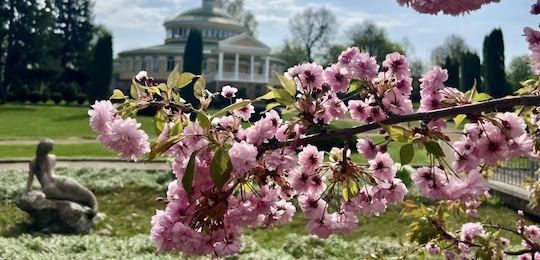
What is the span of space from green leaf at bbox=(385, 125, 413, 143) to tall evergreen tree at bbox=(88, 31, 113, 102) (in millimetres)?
42482

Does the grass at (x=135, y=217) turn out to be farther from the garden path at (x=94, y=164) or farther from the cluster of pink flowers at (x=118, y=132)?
the cluster of pink flowers at (x=118, y=132)

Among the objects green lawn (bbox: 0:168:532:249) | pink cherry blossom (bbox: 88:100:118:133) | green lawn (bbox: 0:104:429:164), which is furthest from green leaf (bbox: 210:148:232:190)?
green lawn (bbox: 0:104:429:164)

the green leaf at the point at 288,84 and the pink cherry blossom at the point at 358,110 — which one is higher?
the green leaf at the point at 288,84

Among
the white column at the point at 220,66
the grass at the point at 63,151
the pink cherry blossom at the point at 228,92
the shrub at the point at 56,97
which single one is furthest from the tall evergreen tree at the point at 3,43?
the pink cherry blossom at the point at 228,92

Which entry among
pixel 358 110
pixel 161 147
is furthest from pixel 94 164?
pixel 161 147

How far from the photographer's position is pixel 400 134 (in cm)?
190

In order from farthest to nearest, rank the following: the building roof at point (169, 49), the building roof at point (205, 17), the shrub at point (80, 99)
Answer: the building roof at point (205, 17), the building roof at point (169, 49), the shrub at point (80, 99)

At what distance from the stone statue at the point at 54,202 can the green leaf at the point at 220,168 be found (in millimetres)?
7050

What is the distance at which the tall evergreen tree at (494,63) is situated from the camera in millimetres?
38062

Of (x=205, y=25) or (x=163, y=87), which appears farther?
(x=205, y=25)

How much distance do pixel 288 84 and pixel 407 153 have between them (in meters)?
0.47

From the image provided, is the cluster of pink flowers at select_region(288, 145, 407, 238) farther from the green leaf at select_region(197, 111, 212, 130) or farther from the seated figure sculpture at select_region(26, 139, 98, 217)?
the seated figure sculpture at select_region(26, 139, 98, 217)

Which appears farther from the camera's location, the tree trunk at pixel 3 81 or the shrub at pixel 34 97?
the shrub at pixel 34 97

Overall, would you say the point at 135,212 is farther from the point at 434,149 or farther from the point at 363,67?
the point at 434,149
